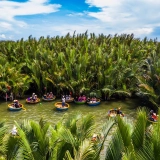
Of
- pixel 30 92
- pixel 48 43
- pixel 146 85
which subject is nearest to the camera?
pixel 146 85

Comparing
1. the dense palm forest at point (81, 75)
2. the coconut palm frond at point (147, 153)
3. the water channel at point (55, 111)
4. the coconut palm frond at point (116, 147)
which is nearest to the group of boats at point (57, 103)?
the water channel at point (55, 111)

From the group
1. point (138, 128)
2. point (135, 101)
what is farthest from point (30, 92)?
point (138, 128)

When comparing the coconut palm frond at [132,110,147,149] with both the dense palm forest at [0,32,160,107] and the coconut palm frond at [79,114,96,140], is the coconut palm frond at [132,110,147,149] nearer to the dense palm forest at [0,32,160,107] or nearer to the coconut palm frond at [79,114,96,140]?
the coconut palm frond at [79,114,96,140]

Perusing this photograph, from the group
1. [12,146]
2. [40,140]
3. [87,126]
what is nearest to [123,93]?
[87,126]

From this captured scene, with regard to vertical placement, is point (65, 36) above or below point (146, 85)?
above

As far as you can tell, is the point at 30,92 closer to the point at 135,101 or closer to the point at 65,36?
the point at 135,101

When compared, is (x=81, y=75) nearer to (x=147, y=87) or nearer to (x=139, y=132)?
(x=147, y=87)
